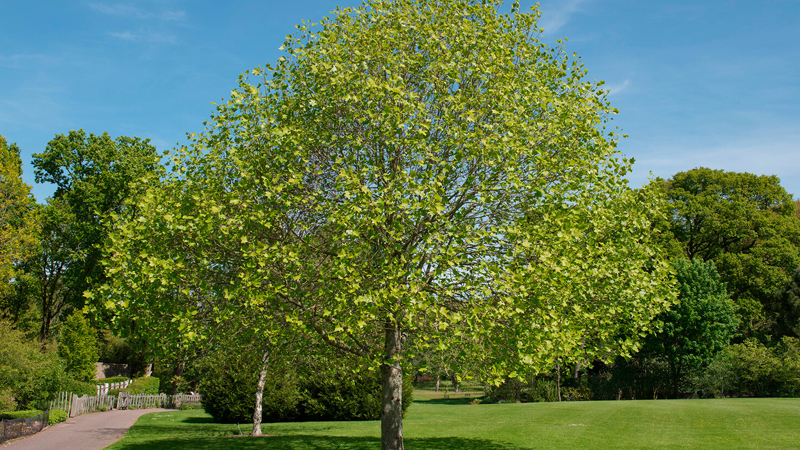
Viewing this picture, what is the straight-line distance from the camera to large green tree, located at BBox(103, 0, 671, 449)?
10.8 metres

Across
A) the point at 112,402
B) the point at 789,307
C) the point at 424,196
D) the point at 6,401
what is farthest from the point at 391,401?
the point at 789,307

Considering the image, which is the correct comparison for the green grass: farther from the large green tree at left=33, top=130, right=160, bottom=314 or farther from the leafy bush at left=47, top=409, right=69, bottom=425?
the large green tree at left=33, top=130, right=160, bottom=314

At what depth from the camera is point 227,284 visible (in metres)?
12.7

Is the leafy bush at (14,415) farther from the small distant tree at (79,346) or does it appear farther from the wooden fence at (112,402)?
the small distant tree at (79,346)

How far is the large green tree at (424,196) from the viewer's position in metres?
10.8

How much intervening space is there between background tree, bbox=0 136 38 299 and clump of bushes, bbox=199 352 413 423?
47.7 feet

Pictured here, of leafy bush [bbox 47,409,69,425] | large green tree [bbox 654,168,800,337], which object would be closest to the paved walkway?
leafy bush [bbox 47,409,69,425]

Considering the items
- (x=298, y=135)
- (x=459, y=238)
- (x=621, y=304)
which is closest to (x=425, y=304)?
(x=459, y=238)

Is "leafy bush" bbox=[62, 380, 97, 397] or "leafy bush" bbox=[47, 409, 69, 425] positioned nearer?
"leafy bush" bbox=[47, 409, 69, 425]

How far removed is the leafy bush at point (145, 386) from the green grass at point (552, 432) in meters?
19.4

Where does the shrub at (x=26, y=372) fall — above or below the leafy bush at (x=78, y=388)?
above

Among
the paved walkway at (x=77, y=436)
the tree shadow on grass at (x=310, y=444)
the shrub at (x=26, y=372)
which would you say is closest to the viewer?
the tree shadow on grass at (x=310, y=444)

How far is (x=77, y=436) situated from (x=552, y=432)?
22636 mm

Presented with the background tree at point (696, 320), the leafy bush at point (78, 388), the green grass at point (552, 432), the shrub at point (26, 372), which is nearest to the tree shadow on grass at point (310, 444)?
the green grass at point (552, 432)
